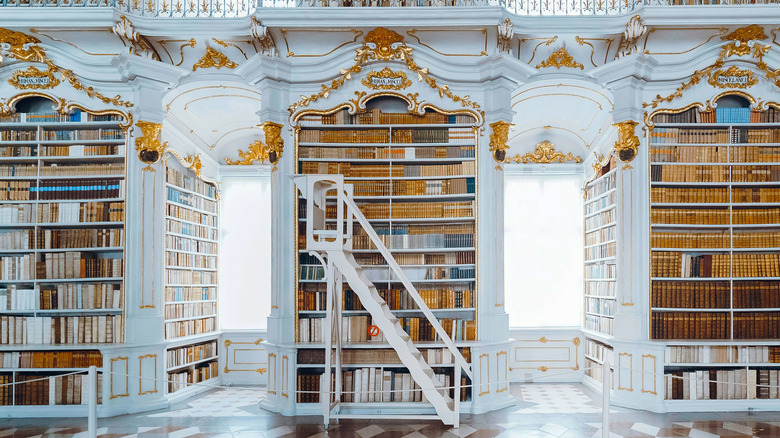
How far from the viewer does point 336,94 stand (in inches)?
270

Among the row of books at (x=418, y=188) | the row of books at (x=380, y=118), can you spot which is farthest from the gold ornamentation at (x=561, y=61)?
the row of books at (x=418, y=188)

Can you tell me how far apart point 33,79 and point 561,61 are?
5.63m

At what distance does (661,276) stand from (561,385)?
7.27 ft

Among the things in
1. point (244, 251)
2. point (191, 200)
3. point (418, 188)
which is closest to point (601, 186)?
point (418, 188)

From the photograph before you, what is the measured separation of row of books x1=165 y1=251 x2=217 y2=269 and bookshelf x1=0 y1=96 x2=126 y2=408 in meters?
0.80

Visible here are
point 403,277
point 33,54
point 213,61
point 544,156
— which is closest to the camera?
point 403,277

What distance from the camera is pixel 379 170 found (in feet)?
22.7

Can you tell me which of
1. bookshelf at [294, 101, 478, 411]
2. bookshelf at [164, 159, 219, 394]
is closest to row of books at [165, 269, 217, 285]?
bookshelf at [164, 159, 219, 394]

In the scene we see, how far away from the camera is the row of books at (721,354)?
6656 mm

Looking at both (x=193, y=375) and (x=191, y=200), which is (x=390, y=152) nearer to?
(x=191, y=200)

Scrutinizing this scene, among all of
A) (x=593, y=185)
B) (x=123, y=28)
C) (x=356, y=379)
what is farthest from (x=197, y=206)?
(x=593, y=185)

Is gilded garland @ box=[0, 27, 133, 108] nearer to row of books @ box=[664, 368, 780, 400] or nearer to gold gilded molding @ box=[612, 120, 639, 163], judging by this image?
gold gilded molding @ box=[612, 120, 639, 163]

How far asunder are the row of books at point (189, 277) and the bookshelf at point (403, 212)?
178 centimetres

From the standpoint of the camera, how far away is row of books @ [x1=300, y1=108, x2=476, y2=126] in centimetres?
691
